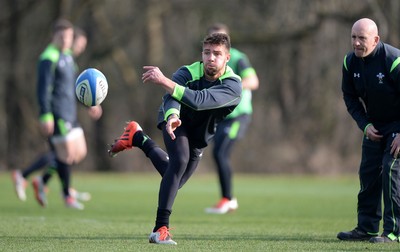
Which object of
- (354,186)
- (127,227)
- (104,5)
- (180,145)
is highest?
(104,5)

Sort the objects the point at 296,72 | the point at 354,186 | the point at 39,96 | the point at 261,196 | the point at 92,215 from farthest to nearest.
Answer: the point at 296,72 → the point at 354,186 → the point at 261,196 → the point at 39,96 → the point at 92,215

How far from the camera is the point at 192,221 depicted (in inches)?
384

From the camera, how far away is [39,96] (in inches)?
480

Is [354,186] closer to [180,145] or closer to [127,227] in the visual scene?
[127,227]

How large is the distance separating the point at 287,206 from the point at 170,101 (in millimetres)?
5780

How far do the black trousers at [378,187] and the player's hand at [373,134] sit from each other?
8 centimetres

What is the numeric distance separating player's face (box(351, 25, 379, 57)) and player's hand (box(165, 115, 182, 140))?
1.76m

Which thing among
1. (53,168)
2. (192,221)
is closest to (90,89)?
(192,221)

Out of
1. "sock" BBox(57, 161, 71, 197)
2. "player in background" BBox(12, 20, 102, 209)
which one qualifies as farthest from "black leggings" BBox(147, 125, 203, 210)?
"sock" BBox(57, 161, 71, 197)

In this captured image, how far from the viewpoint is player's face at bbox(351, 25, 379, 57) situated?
731 cm

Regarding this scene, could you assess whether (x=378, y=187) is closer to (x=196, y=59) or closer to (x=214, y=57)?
(x=214, y=57)

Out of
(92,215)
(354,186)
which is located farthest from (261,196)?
(92,215)

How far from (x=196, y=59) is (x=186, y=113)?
55.6 ft

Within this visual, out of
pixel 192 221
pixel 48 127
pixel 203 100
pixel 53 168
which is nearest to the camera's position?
pixel 203 100
